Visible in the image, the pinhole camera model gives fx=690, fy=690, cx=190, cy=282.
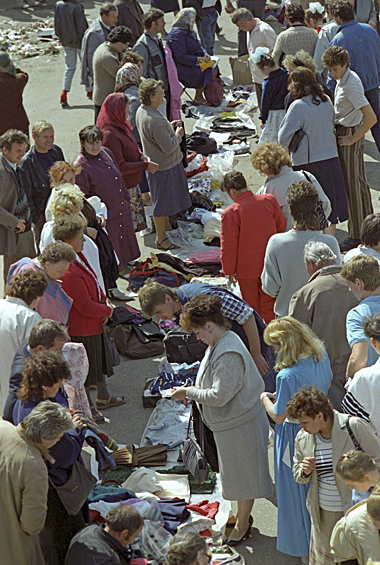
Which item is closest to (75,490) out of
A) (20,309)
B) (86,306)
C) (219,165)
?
(20,309)

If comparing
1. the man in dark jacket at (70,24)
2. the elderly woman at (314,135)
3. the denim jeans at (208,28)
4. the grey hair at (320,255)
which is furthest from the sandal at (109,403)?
the denim jeans at (208,28)

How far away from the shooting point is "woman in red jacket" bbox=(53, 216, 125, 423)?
5.23 metres

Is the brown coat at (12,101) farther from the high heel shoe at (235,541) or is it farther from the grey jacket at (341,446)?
the grey jacket at (341,446)

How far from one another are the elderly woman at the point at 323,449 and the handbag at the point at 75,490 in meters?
1.16

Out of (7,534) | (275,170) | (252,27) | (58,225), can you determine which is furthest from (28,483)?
(252,27)

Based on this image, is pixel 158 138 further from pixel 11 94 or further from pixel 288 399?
pixel 288 399

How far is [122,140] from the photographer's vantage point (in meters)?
7.40

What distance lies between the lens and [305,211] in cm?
510

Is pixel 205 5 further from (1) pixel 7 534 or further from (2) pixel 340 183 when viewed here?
(1) pixel 7 534

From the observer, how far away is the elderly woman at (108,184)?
666 cm

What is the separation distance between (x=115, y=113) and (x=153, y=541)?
4598mm

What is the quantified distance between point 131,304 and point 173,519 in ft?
10.2

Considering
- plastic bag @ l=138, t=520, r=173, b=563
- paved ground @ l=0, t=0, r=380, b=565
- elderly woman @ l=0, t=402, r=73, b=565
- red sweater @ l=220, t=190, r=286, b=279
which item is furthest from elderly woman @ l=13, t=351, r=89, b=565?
red sweater @ l=220, t=190, r=286, b=279

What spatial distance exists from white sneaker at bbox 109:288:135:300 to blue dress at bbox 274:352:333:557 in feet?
11.3
